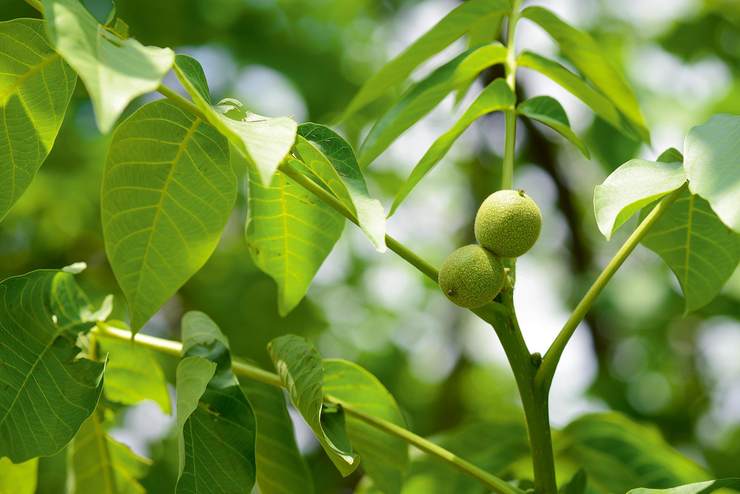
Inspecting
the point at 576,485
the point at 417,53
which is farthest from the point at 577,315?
the point at 417,53

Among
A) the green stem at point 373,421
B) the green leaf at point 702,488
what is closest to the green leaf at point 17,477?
the green stem at point 373,421

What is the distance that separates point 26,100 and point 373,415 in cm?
59

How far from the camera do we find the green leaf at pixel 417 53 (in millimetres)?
1353

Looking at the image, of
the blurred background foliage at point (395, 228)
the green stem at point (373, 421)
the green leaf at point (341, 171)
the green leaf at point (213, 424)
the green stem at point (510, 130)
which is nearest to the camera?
the green leaf at point (341, 171)

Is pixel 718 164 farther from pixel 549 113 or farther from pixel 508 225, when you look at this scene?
pixel 549 113

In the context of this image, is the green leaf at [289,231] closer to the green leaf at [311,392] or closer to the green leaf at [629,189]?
the green leaf at [311,392]

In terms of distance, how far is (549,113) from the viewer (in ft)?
4.09

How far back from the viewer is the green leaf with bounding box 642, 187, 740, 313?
115cm

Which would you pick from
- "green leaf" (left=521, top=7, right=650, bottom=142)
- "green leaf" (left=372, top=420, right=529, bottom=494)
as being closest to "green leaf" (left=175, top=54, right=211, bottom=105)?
"green leaf" (left=521, top=7, right=650, bottom=142)

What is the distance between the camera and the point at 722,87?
3.58 meters

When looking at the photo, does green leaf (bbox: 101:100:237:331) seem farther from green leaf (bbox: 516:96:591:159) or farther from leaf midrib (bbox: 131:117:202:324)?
green leaf (bbox: 516:96:591:159)

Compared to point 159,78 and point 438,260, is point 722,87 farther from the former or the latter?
point 159,78

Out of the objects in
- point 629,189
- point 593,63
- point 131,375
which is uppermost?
point 593,63

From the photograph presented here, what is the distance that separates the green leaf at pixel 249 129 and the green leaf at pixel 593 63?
27.5 inches
